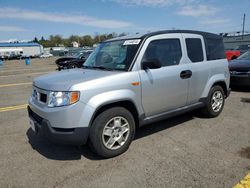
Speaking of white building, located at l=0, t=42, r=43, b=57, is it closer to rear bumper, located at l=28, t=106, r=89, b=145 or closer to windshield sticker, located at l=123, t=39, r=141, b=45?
windshield sticker, located at l=123, t=39, r=141, b=45

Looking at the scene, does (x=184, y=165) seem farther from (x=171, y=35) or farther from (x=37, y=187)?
(x=171, y=35)

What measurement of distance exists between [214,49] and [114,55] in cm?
244

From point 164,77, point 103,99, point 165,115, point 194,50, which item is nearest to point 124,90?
point 103,99

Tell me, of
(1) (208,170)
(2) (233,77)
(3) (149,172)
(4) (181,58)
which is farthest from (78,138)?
(2) (233,77)

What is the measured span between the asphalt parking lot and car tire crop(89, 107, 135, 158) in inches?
6.3

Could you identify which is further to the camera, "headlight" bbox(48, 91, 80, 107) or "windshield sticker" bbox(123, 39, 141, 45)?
"windshield sticker" bbox(123, 39, 141, 45)

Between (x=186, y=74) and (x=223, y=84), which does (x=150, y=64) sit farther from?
(x=223, y=84)

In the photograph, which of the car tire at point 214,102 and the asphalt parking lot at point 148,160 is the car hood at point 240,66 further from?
the asphalt parking lot at point 148,160

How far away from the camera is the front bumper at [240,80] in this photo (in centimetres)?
746

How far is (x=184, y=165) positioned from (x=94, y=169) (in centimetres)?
130

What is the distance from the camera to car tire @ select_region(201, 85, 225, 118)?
4863 millimetres

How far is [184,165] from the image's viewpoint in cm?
314

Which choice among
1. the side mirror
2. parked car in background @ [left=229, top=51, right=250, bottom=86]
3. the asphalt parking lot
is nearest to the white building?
parked car in background @ [left=229, top=51, right=250, bottom=86]

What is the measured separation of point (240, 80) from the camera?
760 cm
